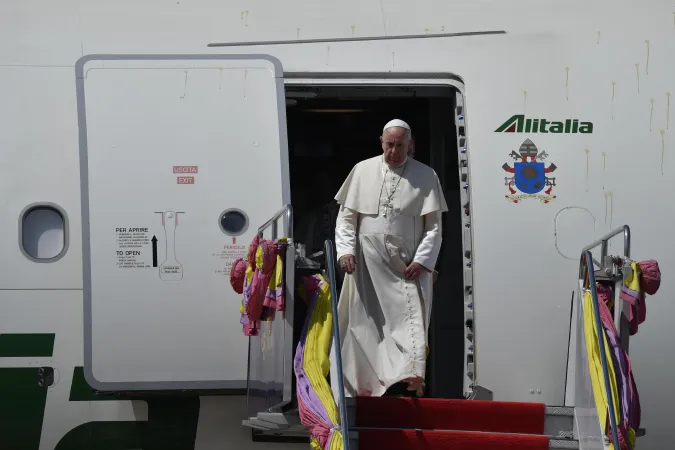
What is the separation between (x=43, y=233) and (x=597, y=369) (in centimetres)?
362

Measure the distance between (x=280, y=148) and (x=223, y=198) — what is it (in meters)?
0.50

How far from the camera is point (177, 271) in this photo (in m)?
6.95

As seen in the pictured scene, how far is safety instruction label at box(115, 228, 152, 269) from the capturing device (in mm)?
6930

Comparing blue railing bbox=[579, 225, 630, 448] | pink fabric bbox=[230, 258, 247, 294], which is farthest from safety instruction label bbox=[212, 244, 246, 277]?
blue railing bbox=[579, 225, 630, 448]

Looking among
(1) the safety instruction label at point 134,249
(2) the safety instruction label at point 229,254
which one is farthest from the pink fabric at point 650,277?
(1) the safety instruction label at point 134,249

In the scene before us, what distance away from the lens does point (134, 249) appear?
6.95 m

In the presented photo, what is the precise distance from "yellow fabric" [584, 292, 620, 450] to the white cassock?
1003 millimetres

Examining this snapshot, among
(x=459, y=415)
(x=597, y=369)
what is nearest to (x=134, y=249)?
(x=459, y=415)

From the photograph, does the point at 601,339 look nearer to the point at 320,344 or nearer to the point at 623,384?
the point at 623,384

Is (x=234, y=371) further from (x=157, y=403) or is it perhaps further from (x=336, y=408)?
(x=336, y=408)

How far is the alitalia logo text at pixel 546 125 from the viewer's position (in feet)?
23.2

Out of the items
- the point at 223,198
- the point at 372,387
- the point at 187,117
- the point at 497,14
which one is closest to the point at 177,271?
the point at 223,198

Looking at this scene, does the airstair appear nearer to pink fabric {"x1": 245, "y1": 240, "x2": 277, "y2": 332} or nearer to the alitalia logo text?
pink fabric {"x1": 245, "y1": 240, "x2": 277, "y2": 332}

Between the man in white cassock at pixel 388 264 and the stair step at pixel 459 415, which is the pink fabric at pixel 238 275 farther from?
the stair step at pixel 459 415
